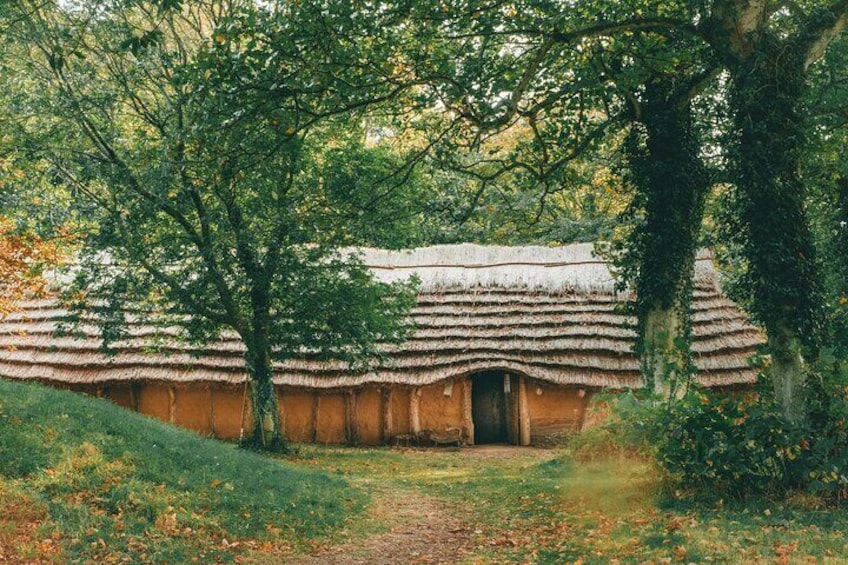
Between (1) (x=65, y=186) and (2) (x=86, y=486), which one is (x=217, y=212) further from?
(2) (x=86, y=486)

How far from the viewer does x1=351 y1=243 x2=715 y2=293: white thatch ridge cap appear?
73.5 ft

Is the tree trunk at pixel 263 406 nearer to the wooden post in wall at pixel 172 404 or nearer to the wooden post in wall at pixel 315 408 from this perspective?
the wooden post in wall at pixel 315 408

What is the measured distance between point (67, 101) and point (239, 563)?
31.0ft

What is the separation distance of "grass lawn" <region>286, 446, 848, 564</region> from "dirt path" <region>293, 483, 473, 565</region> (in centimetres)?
21

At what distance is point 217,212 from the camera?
14.4 meters

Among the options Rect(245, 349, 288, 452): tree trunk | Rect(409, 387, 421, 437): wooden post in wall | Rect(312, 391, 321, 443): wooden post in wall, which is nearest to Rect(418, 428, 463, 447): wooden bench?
Rect(409, 387, 421, 437): wooden post in wall

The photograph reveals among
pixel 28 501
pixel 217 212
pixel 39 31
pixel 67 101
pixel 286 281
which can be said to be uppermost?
pixel 39 31

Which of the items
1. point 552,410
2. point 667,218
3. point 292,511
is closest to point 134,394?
point 552,410

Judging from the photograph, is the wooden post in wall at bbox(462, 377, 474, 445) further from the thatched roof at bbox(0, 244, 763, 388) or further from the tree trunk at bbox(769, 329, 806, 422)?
the tree trunk at bbox(769, 329, 806, 422)

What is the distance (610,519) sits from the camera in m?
9.46

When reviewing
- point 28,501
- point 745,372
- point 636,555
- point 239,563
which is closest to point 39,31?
point 28,501

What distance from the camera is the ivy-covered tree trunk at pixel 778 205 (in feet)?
29.4

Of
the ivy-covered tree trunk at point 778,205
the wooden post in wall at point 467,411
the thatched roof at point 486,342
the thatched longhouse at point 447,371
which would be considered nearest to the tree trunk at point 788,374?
the ivy-covered tree trunk at point 778,205

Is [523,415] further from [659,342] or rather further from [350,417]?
[659,342]
